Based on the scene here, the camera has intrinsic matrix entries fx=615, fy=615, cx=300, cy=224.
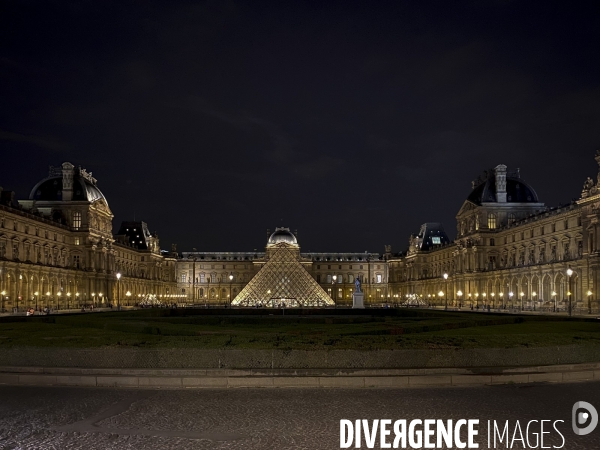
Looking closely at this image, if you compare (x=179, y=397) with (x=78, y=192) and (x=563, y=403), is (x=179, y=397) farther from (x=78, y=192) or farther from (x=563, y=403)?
(x=78, y=192)

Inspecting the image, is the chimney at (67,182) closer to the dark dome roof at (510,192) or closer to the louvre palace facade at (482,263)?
the louvre palace facade at (482,263)

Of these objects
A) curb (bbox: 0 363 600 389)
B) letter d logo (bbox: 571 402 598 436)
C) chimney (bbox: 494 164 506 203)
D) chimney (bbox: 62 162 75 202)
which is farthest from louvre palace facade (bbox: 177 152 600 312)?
letter d logo (bbox: 571 402 598 436)

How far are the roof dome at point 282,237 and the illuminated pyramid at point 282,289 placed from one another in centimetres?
4695

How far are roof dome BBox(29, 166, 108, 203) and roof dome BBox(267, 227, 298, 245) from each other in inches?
2116

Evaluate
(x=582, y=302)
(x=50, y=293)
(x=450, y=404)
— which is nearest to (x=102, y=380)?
(x=450, y=404)

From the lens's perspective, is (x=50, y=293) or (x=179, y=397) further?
(x=50, y=293)

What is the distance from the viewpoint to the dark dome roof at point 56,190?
72062 mm

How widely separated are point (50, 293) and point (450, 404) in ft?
191

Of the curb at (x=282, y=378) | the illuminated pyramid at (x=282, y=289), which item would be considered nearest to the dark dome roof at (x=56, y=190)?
the illuminated pyramid at (x=282, y=289)

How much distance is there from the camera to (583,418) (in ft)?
32.8

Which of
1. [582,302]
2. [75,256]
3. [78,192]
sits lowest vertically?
[582,302]

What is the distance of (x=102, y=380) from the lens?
43.2ft

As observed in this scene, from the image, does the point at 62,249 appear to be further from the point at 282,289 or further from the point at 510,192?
the point at 510,192

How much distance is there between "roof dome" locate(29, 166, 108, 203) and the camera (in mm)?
72062
